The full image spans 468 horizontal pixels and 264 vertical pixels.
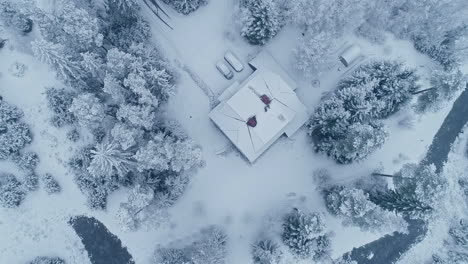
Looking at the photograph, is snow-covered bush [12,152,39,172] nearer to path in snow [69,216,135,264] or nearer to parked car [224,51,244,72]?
path in snow [69,216,135,264]

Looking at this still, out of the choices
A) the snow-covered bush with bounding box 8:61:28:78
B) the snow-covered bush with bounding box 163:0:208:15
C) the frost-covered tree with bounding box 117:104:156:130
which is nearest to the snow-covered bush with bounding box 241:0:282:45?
the snow-covered bush with bounding box 163:0:208:15

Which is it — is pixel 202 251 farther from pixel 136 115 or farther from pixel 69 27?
pixel 69 27

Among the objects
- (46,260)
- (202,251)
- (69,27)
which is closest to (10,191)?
(46,260)

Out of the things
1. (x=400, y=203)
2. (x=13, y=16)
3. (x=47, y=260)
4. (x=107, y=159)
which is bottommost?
(x=400, y=203)

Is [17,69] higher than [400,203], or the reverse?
[17,69]

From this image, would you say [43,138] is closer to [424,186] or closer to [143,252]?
[143,252]

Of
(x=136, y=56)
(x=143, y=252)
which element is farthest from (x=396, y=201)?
(x=136, y=56)
